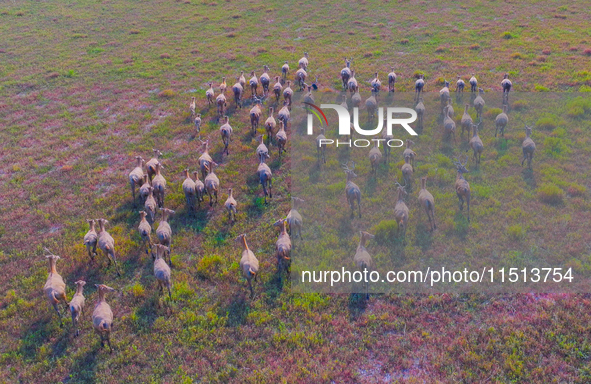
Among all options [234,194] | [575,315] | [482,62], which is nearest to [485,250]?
[575,315]

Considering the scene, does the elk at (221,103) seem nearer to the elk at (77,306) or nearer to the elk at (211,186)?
the elk at (211,186)

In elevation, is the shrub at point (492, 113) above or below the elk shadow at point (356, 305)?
above

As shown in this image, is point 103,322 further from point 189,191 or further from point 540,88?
point 540,88

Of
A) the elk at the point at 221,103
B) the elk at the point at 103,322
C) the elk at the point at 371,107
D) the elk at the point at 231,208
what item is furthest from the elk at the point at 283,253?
the elk at the point at 221,103

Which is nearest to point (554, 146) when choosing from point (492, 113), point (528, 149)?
point (528, 149)

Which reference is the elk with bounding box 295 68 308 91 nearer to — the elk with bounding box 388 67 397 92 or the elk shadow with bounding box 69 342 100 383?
the elk with bounding box 388 67 397 92

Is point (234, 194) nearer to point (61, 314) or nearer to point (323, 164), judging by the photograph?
point (323, 164)

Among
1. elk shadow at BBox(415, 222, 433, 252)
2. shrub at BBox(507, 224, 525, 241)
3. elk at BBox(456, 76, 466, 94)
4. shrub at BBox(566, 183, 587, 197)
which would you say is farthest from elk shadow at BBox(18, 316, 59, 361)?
elk at BBox(456, 76, 466, 94)
